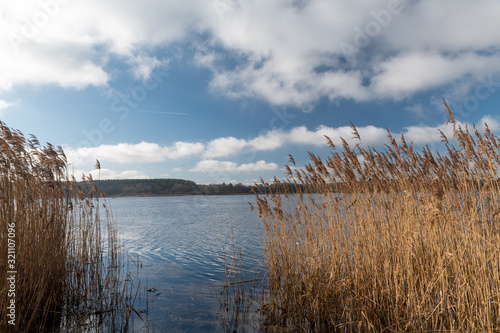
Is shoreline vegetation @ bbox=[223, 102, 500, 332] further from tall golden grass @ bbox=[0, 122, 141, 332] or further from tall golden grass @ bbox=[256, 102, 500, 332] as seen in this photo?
tall golden grass @ bbox=[0, 122, 141, 332]

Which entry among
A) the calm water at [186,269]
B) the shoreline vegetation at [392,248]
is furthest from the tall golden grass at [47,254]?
the shoreline vegetation at [392,248]

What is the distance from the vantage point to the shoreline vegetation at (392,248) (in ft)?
12.5

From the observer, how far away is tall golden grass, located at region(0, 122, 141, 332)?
13.2 ft

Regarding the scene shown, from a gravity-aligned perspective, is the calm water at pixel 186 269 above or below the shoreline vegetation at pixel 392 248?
below

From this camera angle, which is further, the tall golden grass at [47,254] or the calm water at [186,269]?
the calm water at [186,269]

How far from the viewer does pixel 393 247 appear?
173 inches

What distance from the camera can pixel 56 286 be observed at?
5.39 metres

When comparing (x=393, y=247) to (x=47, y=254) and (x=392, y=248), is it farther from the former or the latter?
(x=47, y=254)

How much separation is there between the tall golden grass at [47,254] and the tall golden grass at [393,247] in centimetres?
336

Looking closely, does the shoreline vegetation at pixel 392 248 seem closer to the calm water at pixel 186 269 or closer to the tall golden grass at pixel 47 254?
the calm water at pixel 186 269

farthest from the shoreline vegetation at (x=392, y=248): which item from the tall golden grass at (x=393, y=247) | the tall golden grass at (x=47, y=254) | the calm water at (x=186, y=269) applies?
the tall golden grass at (x=47, y=254)

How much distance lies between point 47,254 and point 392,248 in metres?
5.68

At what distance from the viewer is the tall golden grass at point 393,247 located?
149 inches

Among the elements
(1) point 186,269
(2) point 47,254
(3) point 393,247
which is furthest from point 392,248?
(1) point 186,269
